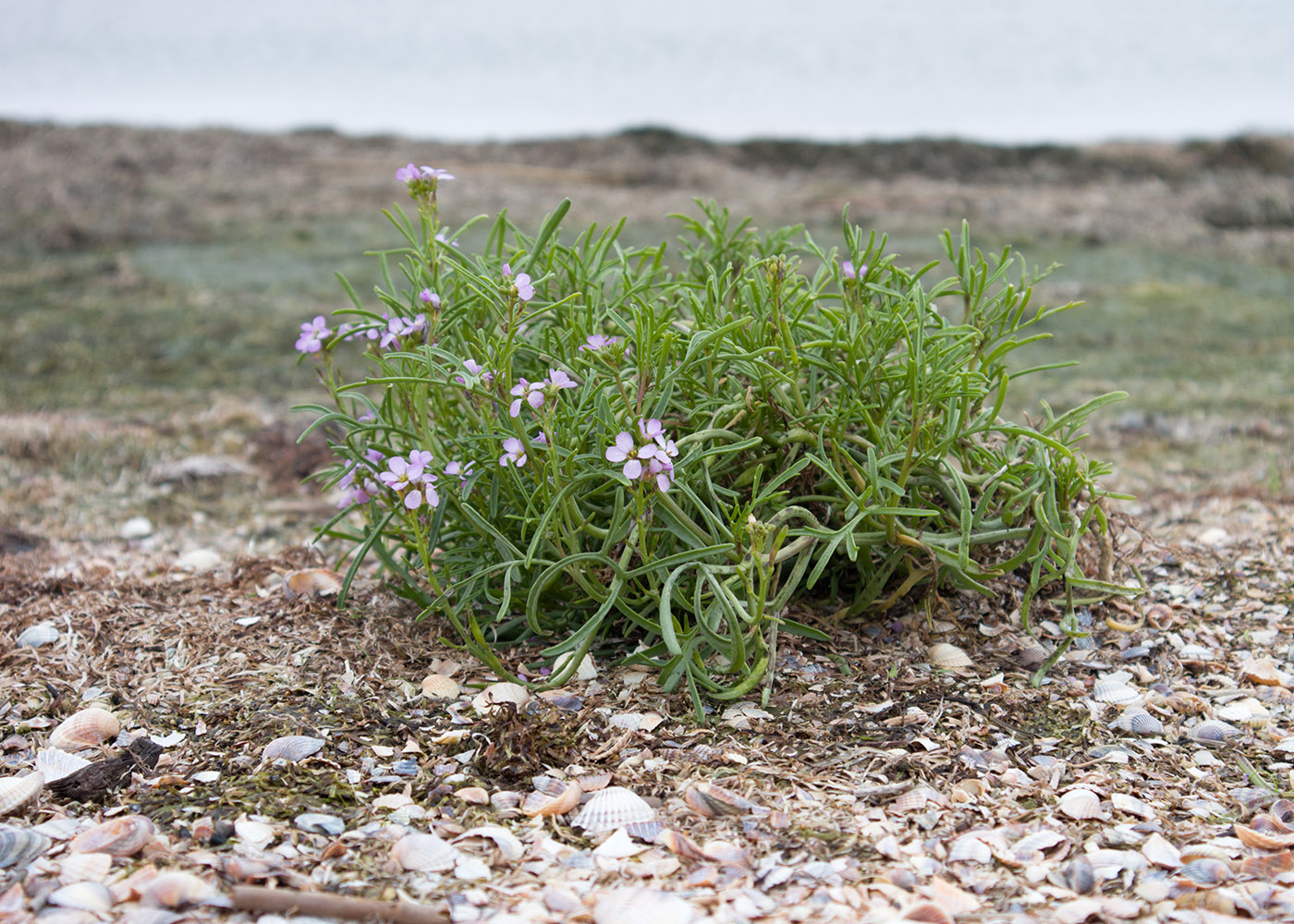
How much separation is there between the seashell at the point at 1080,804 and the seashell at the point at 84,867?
137 centimetres

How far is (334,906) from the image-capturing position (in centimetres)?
129

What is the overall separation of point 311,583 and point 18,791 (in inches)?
33.1

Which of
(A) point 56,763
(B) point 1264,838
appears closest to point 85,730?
(A) point 56,763

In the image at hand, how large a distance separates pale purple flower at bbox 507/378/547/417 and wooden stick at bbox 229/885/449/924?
2.41ft

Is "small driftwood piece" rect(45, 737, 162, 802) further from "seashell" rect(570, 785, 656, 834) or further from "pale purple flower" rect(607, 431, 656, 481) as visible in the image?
"pale purple flower" rect(607, 431, 656, 481)

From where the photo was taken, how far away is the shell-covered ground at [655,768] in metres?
1.38

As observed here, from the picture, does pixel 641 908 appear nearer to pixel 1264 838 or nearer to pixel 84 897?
pixel 84 897

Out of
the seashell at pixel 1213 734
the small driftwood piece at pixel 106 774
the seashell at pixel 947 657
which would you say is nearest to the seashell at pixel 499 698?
the small driftwood piece at pixel 106 774

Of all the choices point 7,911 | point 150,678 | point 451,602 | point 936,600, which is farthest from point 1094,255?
point 7,911

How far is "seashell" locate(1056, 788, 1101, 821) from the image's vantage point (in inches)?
62.1

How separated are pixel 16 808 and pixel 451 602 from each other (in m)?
0.84

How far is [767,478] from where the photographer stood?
2043 millimetres

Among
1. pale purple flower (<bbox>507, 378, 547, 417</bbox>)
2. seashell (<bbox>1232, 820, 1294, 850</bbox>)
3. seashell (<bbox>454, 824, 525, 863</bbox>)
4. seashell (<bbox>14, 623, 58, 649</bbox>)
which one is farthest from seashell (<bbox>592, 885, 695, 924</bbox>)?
seashell (<bbox>14, 623, 58, 649</bbox>)

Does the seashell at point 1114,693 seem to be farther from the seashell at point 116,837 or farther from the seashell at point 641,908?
the seashell at point 116,837
